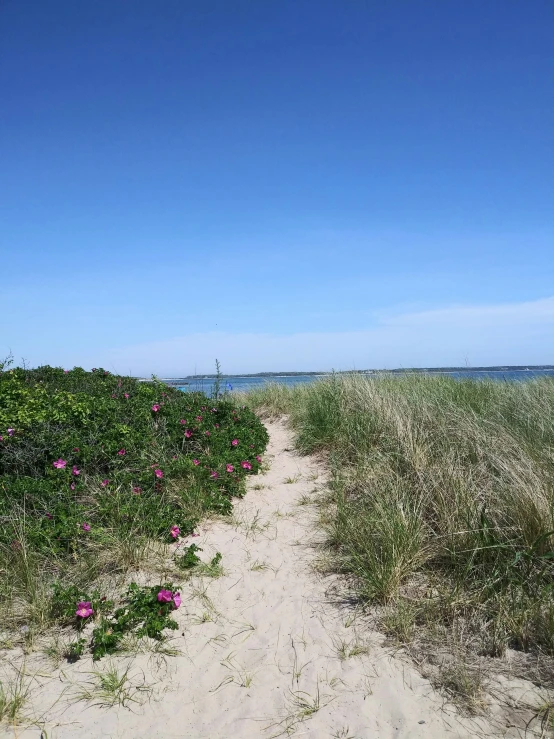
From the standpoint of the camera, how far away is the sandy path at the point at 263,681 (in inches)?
96.6

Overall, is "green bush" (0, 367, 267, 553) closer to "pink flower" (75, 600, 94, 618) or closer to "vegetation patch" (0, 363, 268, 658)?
"vegetation patch" (0, 363, 268, 658)

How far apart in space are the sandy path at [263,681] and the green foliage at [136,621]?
0.34 ft

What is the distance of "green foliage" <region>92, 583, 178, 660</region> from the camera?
9.81 feet

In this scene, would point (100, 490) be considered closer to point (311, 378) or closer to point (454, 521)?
point (454, 521)

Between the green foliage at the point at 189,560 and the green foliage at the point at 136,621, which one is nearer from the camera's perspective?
the green foliage at the point at 136,621

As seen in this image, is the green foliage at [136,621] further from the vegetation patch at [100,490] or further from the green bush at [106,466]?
the green bush at [106,466]

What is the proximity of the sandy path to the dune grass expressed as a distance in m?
0.36

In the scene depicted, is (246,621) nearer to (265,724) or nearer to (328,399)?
(265,724)

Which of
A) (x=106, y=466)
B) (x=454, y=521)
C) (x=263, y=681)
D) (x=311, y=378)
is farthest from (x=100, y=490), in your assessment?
(x=311, y=378)

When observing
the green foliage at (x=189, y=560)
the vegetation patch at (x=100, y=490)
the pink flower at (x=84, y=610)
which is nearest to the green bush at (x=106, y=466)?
the vegetation patch at (x=100, y=490)

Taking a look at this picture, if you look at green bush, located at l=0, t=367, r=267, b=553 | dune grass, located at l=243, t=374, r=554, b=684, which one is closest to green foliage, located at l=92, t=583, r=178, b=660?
green bush, located at l=0, t=367, r=267, b=553

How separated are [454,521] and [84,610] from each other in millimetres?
2890

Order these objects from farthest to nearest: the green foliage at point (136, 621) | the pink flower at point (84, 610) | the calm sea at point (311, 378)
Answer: the calm sea at point (311, 378) < the pink flower at point (84, 610) < the green foliage at point (136, 621)

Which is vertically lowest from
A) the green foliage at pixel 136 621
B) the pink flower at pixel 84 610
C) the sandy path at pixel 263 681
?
the sandy path at pixel 263 681
